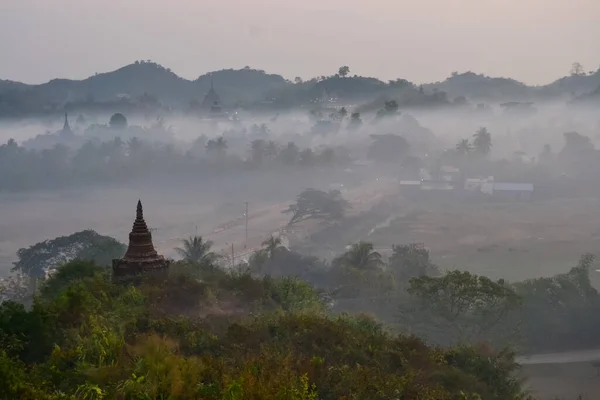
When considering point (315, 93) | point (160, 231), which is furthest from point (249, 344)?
point (315, 93)

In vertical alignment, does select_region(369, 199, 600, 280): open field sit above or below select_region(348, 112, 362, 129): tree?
below

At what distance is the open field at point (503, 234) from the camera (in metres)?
63.6

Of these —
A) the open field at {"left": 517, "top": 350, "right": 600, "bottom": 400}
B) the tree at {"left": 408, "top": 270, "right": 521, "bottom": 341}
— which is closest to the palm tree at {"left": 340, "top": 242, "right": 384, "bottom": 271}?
the tree at {"left": 408, "top": 270, "right": 521, "bottom": 341}

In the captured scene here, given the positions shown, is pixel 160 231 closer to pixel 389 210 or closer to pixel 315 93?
pixel 389 210

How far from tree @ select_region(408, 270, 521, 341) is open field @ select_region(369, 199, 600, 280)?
2249cm

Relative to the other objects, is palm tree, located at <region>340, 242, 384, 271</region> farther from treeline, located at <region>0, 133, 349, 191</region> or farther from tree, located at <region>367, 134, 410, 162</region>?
tree, located at <region>367, 134, 410, 162</region>

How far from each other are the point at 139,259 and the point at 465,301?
16718 millimetres

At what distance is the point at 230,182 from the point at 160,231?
33262 millimetres

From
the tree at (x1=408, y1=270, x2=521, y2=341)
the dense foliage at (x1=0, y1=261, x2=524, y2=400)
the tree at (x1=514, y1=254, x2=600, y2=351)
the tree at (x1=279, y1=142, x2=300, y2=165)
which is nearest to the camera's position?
the dense foliage at (x1=0, y1=261, x2=524, y2=400)

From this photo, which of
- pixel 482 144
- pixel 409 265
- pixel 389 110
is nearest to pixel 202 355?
pixel 409 265

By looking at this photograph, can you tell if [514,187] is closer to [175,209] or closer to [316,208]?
[316,208]

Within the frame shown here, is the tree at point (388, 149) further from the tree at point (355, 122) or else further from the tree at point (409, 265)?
the tree at point (409, 265)

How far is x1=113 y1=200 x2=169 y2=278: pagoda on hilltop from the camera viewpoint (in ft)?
86.8

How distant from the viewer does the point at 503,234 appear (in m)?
77.1
